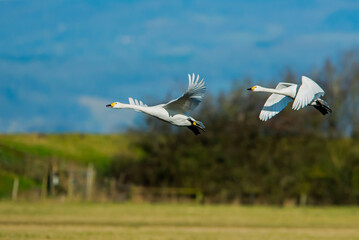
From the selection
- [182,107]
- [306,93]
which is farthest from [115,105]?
[306,93]

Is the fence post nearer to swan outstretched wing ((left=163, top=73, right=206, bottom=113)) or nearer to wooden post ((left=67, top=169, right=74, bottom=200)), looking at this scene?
wooden post ((left=67, top=169, right=74, bottom=200))

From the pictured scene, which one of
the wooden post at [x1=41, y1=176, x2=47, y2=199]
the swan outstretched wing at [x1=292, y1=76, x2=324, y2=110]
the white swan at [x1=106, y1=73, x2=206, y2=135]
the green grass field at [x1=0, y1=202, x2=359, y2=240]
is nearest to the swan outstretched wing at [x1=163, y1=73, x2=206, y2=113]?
the white swan at [x1=106, y1=73, x2=206, y2=135]

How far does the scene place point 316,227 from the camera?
28.9 metres

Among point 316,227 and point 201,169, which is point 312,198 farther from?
point 316,227

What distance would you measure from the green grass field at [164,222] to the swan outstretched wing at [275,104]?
1020 cm

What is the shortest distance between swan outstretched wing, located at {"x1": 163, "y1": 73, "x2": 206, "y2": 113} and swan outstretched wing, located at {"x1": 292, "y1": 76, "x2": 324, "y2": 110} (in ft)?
6.14

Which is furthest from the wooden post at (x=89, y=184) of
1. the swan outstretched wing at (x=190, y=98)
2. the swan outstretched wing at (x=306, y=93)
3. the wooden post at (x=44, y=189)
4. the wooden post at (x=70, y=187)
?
the swan outstretched wing at (x=306, y=93)

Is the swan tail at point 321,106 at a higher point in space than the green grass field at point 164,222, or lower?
higher

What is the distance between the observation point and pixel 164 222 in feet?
96.0

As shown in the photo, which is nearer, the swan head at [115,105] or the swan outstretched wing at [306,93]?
the swan outstretched wing at [306,93]

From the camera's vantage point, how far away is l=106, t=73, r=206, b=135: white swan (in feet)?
40.3

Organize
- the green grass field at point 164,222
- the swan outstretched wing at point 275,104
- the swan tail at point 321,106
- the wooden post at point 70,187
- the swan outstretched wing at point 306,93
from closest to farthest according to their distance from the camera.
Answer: the swan outstretched wing at point 306,93, the swan tail at point 321,106, the swan outstretched wing at point 275,104, the green grass field at point 164,222, the wooden post at point 70,187

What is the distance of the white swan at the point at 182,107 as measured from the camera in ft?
40.3

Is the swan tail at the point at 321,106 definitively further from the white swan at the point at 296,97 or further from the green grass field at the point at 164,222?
the green grass field at the point at 164,222
